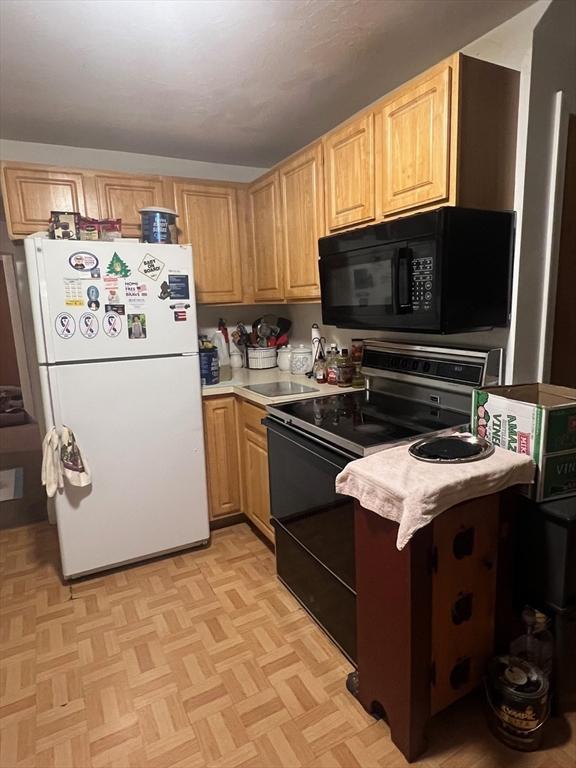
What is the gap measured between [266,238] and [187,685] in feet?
7.45

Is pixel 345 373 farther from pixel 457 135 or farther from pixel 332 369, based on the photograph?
pixel 457 135

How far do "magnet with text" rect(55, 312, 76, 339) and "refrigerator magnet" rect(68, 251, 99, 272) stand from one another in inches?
8.3

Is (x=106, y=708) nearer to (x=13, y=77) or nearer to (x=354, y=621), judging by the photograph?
(x=354, y=621)

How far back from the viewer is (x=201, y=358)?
2.50 metres

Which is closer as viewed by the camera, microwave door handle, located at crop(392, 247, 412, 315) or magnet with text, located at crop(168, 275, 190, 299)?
microwave door handle, located at crop(392, 247, 412, 315)

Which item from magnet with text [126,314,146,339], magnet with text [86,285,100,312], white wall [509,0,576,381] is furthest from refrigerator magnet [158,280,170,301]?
white wall [509,0,576,381]

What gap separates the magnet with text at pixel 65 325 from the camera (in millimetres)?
1946

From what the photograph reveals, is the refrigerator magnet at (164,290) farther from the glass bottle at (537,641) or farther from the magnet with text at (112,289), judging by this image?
the glass bottle at (537,641)

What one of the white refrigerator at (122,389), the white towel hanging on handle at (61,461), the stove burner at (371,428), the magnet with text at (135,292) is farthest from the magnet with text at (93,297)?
the stove burner at (371,428)

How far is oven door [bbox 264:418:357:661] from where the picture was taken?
1515mm

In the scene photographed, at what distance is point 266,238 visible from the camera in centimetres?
268

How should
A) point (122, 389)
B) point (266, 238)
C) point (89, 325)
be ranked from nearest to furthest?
point (89, 325), point (122, 389), point (266, 238)

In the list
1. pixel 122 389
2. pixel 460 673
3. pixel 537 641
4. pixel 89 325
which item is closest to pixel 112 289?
pixel 89 325

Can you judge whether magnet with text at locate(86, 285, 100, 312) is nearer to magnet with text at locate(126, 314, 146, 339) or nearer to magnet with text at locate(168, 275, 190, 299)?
magnet with text at locate(126, 314, 146, 339)
